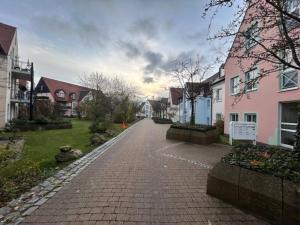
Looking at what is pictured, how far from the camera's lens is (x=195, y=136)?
53.3 feet

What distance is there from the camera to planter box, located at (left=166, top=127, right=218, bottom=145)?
15.7 meters

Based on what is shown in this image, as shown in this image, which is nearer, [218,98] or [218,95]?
[218,98]

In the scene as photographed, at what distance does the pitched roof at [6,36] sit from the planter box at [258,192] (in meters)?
24.0

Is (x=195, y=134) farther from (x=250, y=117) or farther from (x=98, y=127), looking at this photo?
(x=98, y=127)

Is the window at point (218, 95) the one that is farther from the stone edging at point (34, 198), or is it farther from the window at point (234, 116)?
the stone edging at point (34, 198)

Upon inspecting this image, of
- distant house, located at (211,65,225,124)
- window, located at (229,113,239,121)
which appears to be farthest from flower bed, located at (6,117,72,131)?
window, located at (229,113,239,121)

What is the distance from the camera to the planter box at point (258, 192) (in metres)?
4.16

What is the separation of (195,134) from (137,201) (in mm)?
11289

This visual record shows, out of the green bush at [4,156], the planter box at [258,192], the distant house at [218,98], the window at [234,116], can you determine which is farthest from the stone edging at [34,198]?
the distant house at [218,98]

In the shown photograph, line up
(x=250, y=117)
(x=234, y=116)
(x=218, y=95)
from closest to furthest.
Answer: (x=250, y=117)
(x=234, y=116)
(x=218, y=95)

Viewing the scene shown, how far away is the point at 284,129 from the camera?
1401 cm

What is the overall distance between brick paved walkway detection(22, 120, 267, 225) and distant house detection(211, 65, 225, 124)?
1901 centimetres

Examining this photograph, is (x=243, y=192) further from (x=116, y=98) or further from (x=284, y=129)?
(x=116, y=98)

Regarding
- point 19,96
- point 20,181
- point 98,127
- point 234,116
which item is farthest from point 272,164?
point 19,96
